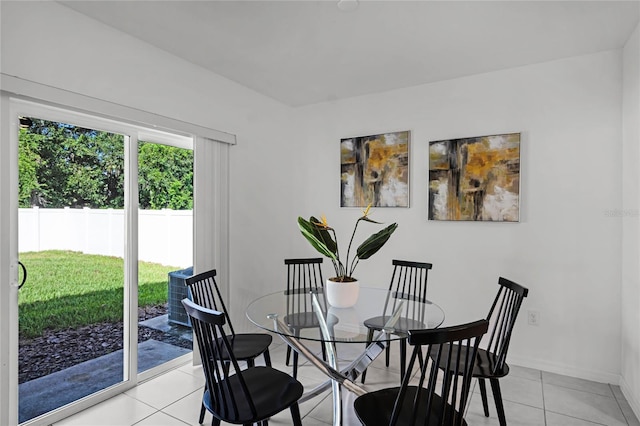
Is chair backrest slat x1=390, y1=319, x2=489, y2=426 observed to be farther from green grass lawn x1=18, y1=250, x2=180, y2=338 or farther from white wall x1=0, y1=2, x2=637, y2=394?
green grass lawn x1=18, y1=250, x2=180, y2=338

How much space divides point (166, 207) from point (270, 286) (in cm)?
143

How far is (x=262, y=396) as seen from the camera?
1.80m

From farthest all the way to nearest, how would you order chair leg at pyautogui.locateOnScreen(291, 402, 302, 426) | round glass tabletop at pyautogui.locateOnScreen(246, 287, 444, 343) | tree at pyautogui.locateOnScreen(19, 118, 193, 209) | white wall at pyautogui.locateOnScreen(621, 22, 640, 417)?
white wall at pyautogui.locateOnScreen(621, 22, 640, 417) → tree at pyautogui.locateOnScreen(19, 118, 193, 209) → round glass tabletop at pyautogui.locateOnScreen(246, 287, 444, 343) → chair leg at pyautogui.locateOnScreen(291, 402, 302, 426)

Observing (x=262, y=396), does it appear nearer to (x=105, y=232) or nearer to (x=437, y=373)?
(x=437, y=373)

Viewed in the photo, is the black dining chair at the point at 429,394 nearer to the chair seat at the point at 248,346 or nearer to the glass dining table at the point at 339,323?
the glass dining table at the point at 339,323

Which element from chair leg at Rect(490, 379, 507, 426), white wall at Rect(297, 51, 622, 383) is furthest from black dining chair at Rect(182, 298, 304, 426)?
white wall at Rect(297, 51, 622, 383)

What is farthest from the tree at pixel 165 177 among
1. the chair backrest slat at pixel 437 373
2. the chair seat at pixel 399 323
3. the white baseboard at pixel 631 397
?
the white baseboard at pixel 631 397

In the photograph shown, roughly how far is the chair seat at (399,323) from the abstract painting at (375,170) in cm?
171

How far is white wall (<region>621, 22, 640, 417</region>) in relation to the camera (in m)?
2.47

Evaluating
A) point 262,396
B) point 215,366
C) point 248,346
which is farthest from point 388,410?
point 248,346

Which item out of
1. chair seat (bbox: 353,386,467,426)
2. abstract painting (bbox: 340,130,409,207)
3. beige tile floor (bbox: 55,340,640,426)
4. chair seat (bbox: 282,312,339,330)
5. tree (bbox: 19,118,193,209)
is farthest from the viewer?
abstract painting (bbox: 340,130,409,207)

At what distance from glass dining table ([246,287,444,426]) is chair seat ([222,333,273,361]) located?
0.20 m

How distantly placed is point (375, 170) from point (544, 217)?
1.62 meters

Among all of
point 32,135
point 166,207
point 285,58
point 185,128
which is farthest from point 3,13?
point 285,58
